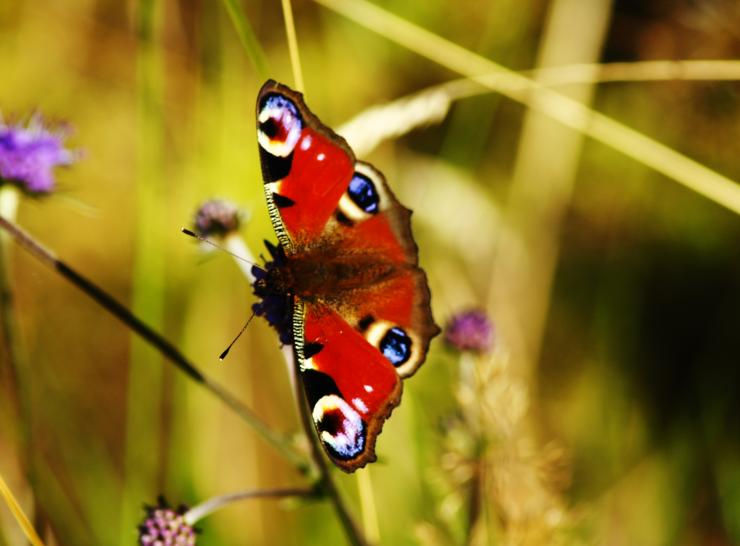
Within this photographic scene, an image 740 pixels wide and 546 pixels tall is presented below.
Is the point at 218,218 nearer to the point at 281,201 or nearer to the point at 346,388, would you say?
the point at 281,201

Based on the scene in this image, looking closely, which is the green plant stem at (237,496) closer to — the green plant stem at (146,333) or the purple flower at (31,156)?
the green plant stem at (146,333)

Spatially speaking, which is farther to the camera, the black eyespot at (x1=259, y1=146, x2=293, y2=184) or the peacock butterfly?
the black eyespot at (x1=259, y1=146, x2=293, y2=184)

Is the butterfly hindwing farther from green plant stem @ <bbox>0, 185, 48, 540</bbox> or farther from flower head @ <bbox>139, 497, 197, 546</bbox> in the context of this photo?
green plant stem @ <bbox>0, 185, 48, 540</bbox>

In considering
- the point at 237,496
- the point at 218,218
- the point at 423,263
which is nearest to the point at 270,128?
the point at 218,218

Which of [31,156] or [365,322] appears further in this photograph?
[31,156]

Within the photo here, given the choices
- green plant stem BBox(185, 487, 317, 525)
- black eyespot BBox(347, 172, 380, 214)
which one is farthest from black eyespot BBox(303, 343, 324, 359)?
black eyespot BBox(347, 172, 380, 214)

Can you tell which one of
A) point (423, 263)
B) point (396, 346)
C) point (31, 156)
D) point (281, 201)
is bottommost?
point (396, 346)

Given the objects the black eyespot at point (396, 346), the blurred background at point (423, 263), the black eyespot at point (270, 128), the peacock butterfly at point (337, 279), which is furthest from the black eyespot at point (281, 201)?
the blurred background at point (423, 263)
